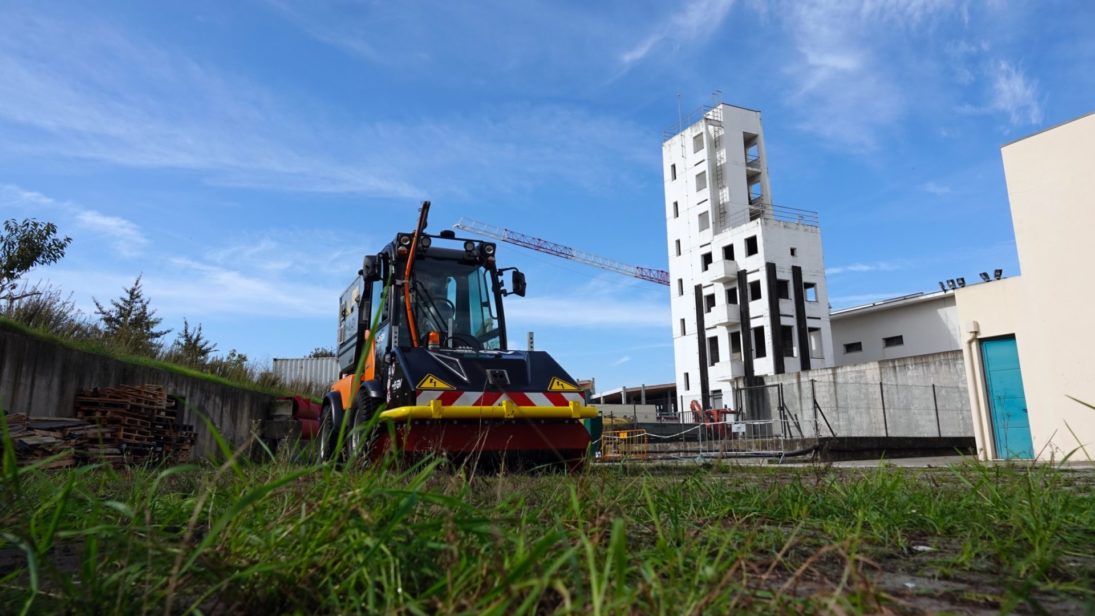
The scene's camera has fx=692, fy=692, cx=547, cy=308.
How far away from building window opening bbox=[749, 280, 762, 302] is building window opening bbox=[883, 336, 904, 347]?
33.7ft

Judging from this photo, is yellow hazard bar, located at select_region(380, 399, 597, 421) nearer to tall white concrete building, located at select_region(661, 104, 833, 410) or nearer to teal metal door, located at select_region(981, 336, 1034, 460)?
teal metal door, located at select_region(981, 336, 1034, 460)

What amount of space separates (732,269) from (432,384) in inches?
1740

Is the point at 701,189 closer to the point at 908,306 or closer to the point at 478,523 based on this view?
the point at 908,306

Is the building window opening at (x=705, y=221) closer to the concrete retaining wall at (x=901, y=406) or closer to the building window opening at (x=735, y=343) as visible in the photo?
the building window opening at (x=735, y=343)

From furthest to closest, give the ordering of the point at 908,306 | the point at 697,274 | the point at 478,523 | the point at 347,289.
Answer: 1. the point at 697,274
2. the point at 908,306
3. the point at 347,289
4. the point at 478,523

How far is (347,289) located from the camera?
998cm

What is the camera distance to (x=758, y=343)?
160ft

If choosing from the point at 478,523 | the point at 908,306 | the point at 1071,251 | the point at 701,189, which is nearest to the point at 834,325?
the point at 908,306

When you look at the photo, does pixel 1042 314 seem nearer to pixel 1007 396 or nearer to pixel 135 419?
pixel 1007 396

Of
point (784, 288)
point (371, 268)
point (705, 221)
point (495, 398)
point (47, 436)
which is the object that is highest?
point (705, 221)

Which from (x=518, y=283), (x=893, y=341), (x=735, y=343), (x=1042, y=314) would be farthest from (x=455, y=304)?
(x=893, y=341)

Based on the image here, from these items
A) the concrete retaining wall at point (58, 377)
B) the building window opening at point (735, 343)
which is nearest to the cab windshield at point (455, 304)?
the concrete retaining wall at point (58, 377)

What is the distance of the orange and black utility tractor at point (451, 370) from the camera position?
721 cm

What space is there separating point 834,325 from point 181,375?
159 ft
